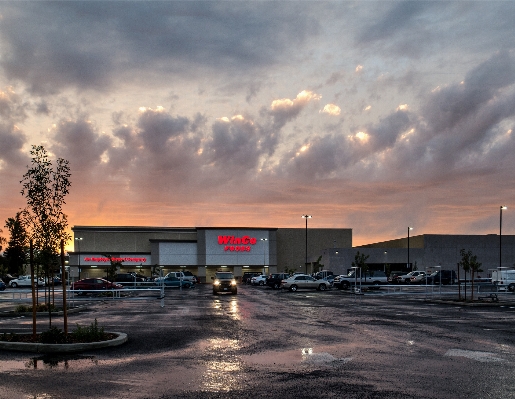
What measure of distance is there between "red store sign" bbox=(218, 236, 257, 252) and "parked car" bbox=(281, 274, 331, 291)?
41783 millimetres

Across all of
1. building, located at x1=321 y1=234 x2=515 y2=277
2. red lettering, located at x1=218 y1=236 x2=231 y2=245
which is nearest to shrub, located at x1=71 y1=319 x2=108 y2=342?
building, located at x1=321 y1=234 x2=515 y2=277

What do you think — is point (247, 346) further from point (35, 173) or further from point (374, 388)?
point (35, 173)

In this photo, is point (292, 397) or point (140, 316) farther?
point (140, 316)

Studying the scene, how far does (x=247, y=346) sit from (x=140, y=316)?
10.7m

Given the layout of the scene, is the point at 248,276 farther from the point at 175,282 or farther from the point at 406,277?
the point at 175,282

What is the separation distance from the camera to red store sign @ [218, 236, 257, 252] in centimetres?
9350

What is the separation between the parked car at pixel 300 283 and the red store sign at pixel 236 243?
1645 inches

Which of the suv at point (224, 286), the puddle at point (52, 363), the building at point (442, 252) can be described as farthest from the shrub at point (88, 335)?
the building at point (442, 252)

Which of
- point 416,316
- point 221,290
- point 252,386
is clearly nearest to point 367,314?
point 416,316

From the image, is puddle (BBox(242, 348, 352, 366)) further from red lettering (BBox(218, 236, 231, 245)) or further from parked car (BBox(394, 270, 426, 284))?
red lettering (BBox(218, 236, 231, 245))

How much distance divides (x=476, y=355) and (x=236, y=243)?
81830 millimetres

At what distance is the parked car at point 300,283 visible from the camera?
51.0 metres

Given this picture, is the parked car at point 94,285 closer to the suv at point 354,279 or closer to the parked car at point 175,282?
the parked car at point 175,282

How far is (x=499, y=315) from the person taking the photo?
24.1 m
